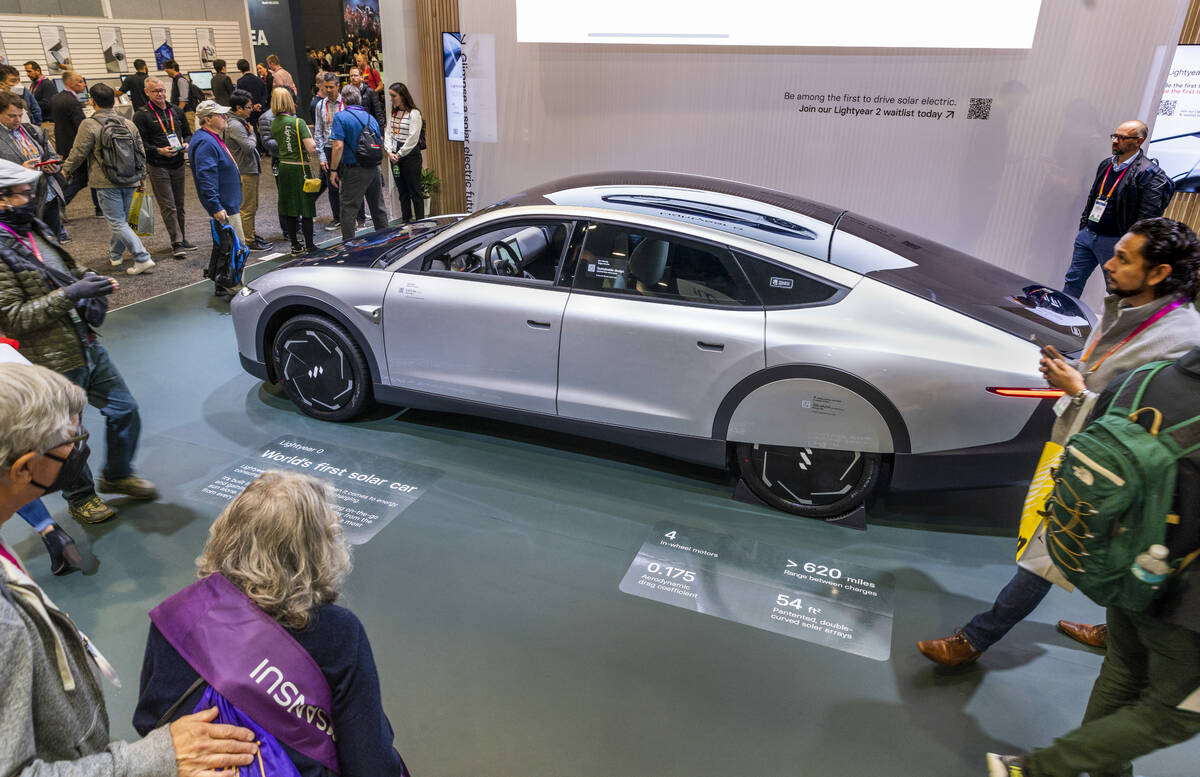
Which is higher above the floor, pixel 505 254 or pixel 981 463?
pixel 505 254

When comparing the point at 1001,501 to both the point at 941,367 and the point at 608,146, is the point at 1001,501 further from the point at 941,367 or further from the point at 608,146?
the point at 608,146

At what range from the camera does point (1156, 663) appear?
1.90m

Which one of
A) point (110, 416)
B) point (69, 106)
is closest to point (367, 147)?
point (69, 106)

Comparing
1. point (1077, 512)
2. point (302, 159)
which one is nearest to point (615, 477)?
point (1077, 512)

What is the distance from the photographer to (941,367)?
317 centimetres

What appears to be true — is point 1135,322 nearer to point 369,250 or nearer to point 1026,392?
point 1026,392

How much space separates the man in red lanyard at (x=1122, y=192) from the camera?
209 inches

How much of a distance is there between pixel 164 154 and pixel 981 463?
7645 mm

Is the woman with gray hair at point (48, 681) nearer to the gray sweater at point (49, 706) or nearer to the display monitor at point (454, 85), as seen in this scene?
the gray sweater at point (49, 706)

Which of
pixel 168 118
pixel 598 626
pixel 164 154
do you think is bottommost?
pixel 598 626

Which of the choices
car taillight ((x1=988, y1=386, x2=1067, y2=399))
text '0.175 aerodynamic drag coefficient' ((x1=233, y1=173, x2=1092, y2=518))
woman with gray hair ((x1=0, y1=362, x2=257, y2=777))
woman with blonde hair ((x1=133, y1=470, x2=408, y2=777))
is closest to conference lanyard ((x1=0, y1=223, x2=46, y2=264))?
text '0.175 aerodynamic drag coefficient' ((x1=233, y1=173, x2=1092, y2=518))

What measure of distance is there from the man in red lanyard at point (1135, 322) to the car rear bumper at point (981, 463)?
0.66 meters

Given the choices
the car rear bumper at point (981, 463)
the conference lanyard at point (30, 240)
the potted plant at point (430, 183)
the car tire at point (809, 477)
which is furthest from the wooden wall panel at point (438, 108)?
the car rear bumper at point (981, 463)

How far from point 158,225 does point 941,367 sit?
9065 millimetres
